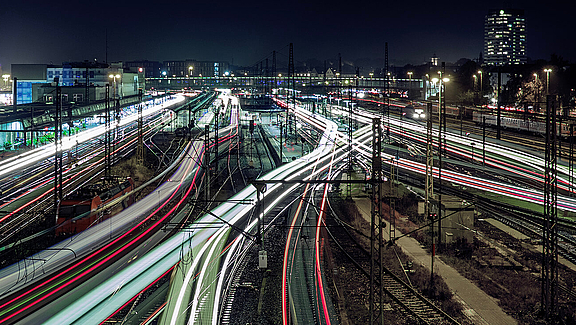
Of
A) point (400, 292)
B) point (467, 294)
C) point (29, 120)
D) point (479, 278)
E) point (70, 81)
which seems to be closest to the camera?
point (467, 294)

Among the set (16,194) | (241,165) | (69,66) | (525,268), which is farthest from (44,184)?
(69,66)

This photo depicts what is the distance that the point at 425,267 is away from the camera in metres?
15.9

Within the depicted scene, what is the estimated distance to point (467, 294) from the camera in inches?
538

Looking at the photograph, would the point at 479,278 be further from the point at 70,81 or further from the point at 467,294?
the point at 70,81

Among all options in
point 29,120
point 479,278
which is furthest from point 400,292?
point 29,120

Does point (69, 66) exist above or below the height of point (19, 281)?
above

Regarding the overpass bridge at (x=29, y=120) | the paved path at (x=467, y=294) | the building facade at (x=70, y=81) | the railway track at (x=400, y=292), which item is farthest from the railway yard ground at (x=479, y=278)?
the building facade at (x=70, y=81)

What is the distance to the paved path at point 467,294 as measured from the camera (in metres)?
12.1

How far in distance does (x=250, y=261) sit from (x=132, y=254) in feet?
11.5

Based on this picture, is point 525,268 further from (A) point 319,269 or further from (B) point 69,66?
(B) point 69,66

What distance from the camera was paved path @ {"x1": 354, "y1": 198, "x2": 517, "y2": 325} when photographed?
476 inches

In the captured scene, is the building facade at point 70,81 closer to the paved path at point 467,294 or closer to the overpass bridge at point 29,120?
the overpass bridge at point 29,120

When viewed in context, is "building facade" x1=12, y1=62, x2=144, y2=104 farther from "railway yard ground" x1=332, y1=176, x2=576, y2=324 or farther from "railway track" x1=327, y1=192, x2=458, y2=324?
"railway yard ground" x1=332, y1=176, x2=576, y2=324

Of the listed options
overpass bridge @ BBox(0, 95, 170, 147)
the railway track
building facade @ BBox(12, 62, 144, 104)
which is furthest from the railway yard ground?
building facade @ BBox(12, 62, 144, 104)
